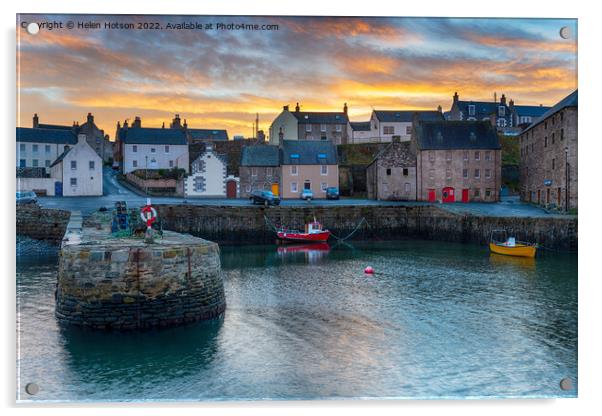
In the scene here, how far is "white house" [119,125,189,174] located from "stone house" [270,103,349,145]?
24.0 ft

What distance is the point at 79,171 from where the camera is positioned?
2198cm

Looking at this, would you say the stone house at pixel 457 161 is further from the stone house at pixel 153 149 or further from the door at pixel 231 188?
the stone house at pixel 153 149

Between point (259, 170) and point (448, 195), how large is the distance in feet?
36.1

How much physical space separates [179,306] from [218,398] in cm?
327

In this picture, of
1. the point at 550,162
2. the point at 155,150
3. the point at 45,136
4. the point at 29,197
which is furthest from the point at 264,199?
the point at 45,136

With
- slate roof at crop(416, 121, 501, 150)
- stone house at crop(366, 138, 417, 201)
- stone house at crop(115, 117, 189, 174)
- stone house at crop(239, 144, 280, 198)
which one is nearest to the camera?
stone house at crop(366, 138, 417, 201)

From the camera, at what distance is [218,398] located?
324 inches

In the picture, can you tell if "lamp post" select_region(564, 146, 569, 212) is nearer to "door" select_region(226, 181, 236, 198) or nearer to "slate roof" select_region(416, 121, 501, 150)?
"slate roof" select_region(416, 121, 501, 150)

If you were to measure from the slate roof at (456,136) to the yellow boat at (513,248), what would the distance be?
11176 millimetres

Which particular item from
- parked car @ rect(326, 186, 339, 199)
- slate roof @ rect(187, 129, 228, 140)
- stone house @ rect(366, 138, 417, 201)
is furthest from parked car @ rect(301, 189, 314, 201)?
slate roof @ rect(187, 129, 228, 140)

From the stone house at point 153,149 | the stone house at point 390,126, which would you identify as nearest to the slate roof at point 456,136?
the stone house at point 153,149

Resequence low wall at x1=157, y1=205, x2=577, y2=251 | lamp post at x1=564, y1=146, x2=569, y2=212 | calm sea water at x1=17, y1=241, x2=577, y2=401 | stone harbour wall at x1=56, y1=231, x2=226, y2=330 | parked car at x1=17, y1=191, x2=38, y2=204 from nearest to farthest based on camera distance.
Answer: calm sea water at x1=17, y1=241, x2=577, y2=401
stone harbour wall at x1=56, y1=231, x2=226, y2=330
parked car at x1=17, y1=191, x2=38, y2=204
lamp post at x1=564, y1=146, x2=569, y2=212
low wall at x1=157, y1=205, x2=577, y2=251

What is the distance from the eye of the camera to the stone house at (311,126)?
4350 cm

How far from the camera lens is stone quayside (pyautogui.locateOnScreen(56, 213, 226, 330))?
1074 cm
